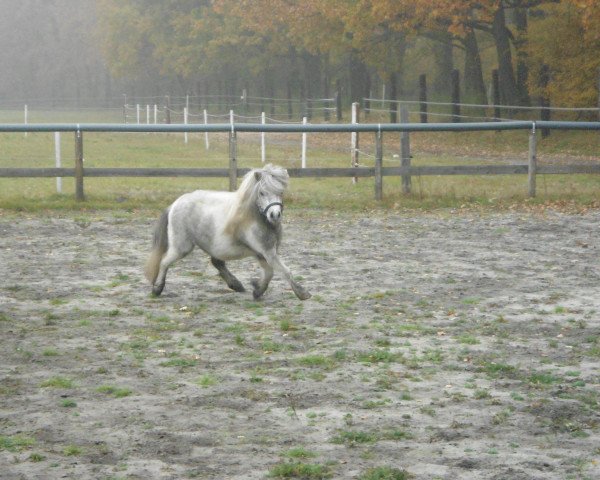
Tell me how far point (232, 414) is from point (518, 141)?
2534cm

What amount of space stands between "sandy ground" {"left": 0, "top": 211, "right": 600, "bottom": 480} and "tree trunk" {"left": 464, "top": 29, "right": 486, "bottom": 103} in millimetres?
24341

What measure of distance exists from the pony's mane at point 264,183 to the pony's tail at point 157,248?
1.00m

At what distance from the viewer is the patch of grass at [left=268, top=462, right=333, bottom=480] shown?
5.37 metres

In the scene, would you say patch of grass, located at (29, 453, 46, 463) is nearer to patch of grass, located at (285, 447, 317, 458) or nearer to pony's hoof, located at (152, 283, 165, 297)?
patch of grass, located at (285, 447, 317, 458)

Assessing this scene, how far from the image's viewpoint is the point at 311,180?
22344 mm

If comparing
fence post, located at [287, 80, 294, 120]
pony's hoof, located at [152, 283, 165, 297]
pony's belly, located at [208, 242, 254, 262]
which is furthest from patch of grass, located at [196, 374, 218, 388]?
fence post, located at [287, 80, 294, 120]

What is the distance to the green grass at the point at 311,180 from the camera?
17031mm

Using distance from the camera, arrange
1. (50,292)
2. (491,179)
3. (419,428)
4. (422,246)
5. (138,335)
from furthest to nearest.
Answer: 1. (491,179)
2. (422,246)
3. (50,292)
4. (138,335)
5. (419,428)

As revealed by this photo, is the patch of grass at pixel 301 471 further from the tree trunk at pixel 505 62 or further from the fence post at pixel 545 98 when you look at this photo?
the tree trunk at pixel 505 62

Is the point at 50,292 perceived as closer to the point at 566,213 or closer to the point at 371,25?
the point at 566,213

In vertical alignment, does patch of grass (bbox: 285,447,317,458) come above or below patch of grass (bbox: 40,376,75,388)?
above

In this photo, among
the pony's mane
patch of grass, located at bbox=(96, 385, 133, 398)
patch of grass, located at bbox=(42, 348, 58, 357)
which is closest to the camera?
patch of grass, located at bbox=(96, 385, 133, 398)

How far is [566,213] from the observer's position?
15.9 meters

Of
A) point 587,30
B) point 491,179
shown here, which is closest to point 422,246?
point 491,179
